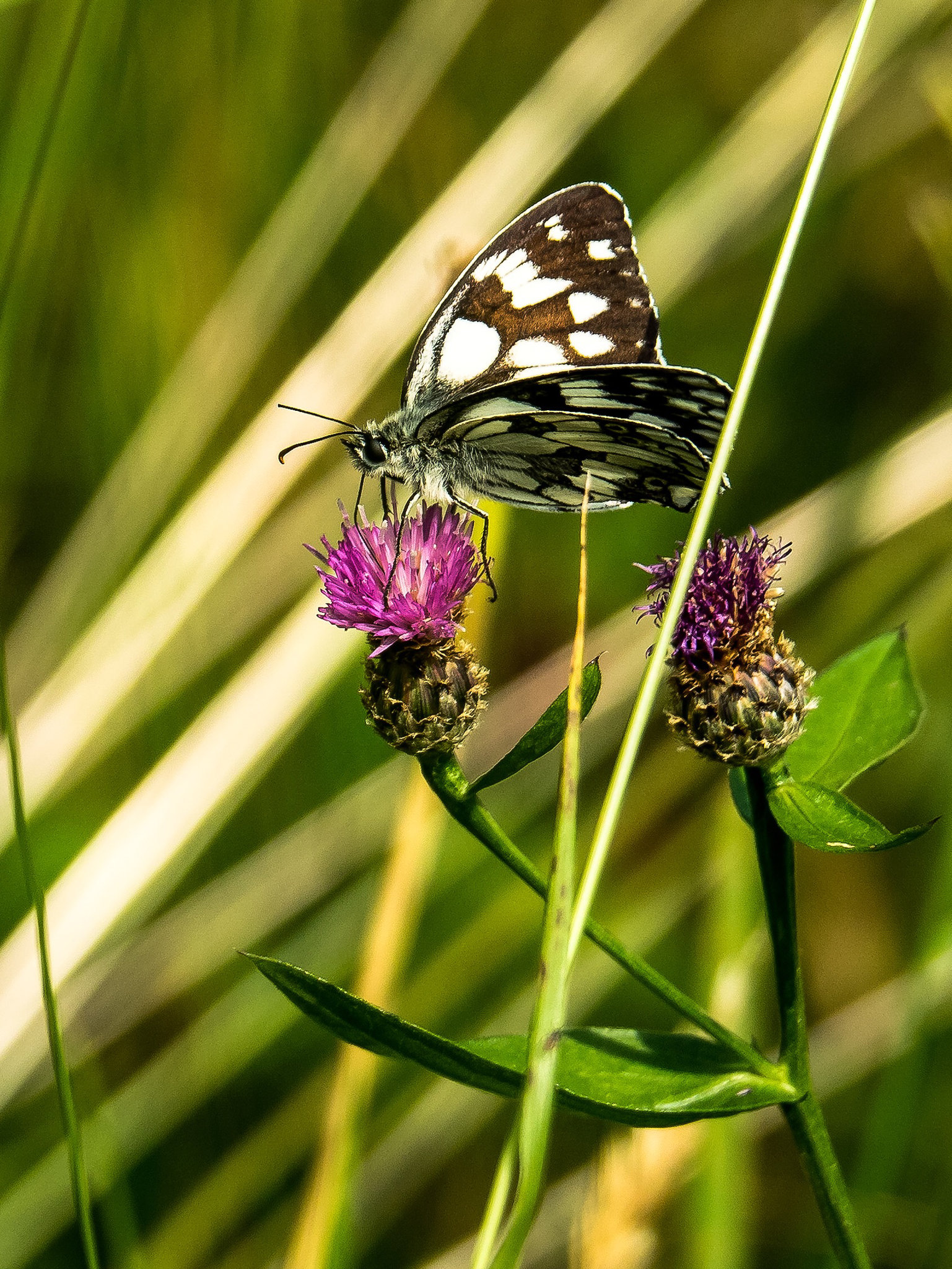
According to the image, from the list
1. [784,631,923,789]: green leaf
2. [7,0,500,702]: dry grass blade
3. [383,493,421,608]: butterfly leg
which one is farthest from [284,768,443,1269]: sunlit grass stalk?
[7,0,500,702]: dry grass blade

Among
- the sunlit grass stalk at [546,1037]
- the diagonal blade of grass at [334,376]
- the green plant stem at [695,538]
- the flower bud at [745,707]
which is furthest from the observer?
the diagonal blade of grass at [334,376]

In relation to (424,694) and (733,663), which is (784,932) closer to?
(733,663)

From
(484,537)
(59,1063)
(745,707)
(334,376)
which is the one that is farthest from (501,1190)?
(334,376)

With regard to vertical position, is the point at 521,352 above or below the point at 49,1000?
above

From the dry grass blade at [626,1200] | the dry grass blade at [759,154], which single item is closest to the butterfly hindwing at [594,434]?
the dry grass blade at [626,1200]

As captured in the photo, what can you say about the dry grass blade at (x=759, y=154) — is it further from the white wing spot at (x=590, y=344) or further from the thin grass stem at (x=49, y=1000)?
the thin grass stem at (x=49, y=1000)

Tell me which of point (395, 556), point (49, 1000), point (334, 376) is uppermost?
point (334, 376)
